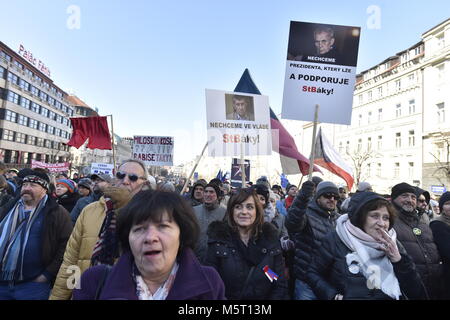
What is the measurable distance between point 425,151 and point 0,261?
35.2 m

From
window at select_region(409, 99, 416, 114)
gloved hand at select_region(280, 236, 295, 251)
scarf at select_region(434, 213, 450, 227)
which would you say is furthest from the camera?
window at select_region(409, 99, 416, 114)

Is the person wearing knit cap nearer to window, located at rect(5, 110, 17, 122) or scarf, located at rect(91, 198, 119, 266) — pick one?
scarf, located at rect(91, 198, 119, 266)

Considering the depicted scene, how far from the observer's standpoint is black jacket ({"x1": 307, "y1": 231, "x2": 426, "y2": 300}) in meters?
2.30

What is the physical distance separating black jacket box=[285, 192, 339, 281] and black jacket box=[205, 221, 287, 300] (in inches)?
17.3

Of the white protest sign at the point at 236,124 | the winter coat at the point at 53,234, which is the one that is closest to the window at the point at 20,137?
the white protest sign at the point at 236,124

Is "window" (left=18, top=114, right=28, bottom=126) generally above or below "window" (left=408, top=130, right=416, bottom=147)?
above

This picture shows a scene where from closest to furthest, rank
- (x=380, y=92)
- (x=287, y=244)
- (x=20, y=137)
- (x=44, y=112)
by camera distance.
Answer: (x=287, y=244) < (x=380, y=92) < (x=20, y=137) < (x=44, y=112)

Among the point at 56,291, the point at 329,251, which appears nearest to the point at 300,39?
the point at 329,251

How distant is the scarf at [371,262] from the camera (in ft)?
7.51

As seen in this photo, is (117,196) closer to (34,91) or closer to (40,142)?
(34,91)

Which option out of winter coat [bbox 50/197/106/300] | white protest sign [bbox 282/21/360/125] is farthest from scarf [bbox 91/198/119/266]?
white protest sign [bbox 282/21/360/125]

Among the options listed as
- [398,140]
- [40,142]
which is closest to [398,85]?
[398,140]

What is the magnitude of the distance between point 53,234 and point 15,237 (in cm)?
34

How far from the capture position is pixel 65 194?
566cm
